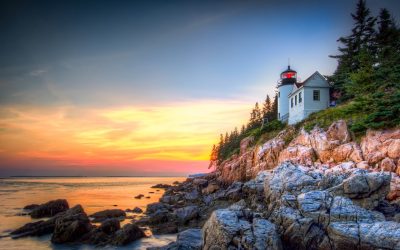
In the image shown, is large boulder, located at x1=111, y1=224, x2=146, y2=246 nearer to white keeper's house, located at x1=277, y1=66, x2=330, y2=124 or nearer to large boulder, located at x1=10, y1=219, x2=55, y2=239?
large boulder, located at x1=10, y1=219, x2=55, y2=239

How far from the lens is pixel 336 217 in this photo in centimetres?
1180

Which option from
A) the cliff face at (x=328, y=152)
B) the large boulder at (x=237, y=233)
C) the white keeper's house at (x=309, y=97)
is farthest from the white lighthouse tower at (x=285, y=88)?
the large boulder at (x=237, y=233)

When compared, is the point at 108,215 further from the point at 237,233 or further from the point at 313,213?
the point at 313,213

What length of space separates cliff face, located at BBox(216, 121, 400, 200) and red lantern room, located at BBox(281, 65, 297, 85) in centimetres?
1336

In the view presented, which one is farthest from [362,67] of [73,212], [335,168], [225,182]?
[73,212]

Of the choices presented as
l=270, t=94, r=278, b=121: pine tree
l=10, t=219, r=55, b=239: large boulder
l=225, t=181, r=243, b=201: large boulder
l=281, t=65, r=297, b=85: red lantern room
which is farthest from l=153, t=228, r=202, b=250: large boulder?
l=270, t=94, r=278, b=121: pine tree

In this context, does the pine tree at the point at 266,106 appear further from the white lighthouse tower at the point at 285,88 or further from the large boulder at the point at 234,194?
the large boulder at the point at 234,194

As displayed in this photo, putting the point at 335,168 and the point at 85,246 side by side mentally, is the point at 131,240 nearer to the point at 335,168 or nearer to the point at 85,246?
the point at 85,246

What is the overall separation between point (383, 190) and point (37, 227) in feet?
66.4

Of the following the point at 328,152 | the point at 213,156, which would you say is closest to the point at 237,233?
the point at 328,152

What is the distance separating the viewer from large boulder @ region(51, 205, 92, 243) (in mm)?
16844

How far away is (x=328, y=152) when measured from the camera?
26875 mm

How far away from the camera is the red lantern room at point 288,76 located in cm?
4691

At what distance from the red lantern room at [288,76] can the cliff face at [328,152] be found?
13362 mm
